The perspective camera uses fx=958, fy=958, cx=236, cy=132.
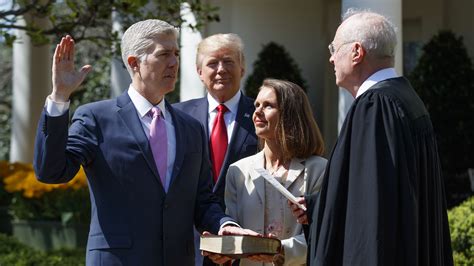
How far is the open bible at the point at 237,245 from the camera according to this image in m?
4.47

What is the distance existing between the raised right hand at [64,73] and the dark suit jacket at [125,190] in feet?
0.94

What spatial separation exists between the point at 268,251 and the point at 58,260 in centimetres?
564

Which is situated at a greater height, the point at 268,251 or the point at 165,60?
the point at 165,60

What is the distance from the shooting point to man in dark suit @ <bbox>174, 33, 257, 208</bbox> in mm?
5828

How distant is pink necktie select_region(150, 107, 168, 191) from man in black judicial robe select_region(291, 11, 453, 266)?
0.87m

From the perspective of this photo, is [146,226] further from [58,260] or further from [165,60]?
[58,260]

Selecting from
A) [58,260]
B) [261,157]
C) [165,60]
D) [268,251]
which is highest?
[165,60]

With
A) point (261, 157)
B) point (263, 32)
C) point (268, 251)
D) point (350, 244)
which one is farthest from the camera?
point (263, 32)

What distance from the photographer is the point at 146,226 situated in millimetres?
4645

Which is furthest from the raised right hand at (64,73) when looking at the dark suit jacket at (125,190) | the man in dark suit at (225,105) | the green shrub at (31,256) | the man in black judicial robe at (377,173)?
the green shrub at (31,256)

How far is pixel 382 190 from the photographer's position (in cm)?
403

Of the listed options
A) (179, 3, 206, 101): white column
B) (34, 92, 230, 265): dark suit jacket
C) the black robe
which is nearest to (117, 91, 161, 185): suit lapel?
(34, 92, 230, 265): dark suit jacket

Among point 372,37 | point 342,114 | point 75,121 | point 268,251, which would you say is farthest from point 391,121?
point 342,114

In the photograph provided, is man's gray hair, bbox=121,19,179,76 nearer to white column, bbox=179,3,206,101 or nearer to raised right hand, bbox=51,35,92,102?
raised right hand, bbox=51,35,92,102
